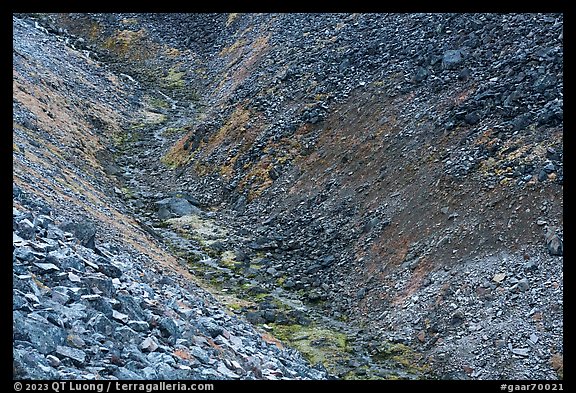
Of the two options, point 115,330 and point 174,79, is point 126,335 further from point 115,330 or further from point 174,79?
point 174,79

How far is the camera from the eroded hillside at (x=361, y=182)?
62.3 feet

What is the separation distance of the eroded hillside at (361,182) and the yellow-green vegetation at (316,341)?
7 cm

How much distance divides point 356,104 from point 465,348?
1597cm

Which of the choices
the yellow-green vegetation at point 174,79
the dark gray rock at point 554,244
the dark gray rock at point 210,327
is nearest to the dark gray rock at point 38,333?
the dark gray rock at point 210,327

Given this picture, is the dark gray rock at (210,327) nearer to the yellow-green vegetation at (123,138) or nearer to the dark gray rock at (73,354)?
the dark gray rock at (73,354)

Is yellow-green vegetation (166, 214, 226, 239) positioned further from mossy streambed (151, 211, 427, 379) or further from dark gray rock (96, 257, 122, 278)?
dark gray rock (96, 257, 122, 278)

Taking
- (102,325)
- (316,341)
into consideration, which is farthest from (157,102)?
(102,325)

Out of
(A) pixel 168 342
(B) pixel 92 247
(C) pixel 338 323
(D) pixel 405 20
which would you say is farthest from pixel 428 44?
(A) pixel 168 342

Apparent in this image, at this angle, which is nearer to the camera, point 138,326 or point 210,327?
point 138,326

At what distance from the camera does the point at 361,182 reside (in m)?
26.7

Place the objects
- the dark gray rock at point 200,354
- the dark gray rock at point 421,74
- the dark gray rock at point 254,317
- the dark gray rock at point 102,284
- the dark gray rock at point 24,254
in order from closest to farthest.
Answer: the dark gray rock at point 200,354 → the dark gray rock at point 24,254 → the dark gray rock at point 102,284 → the dark gray rock at point 254,317 → the dark gray rock at point 421,74

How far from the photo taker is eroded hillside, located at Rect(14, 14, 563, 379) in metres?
19.0

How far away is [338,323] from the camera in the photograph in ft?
69.1

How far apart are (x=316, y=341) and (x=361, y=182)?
8.89 meters
